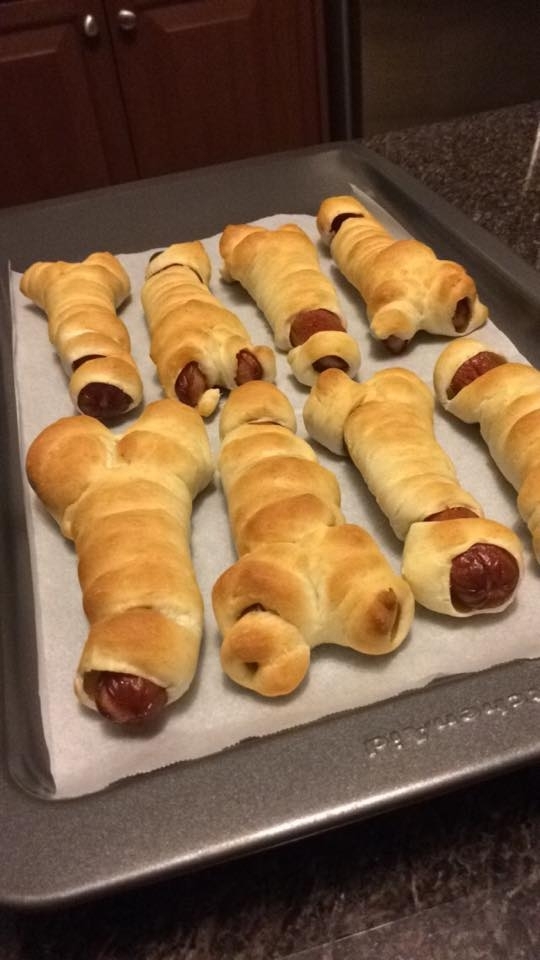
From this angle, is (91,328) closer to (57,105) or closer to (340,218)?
(340,218)

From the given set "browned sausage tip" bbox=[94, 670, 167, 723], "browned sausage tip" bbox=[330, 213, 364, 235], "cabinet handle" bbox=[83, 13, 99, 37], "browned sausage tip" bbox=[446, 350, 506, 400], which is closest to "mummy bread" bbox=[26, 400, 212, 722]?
"browned sausage tip" bbox=[94, 670, 167, 723]

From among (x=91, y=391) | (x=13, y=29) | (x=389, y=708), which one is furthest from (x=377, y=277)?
(x=13, y=29)

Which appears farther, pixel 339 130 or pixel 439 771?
pixel 339 130

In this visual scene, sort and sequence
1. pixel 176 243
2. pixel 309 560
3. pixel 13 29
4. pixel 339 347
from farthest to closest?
pixel 13 29 < pixel 176 243 < pixel 339 347 < pixel 309 560

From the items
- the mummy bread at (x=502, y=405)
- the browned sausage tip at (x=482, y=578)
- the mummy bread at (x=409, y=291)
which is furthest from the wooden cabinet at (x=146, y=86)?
the browned sausage tip at (x=482, y=578)

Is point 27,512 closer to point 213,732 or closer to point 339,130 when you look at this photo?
point 213,732

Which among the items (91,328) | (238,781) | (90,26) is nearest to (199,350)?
(91,328)

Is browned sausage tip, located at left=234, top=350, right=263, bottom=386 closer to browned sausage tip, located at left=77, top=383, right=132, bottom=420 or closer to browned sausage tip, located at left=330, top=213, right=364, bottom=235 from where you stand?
browned sausage tip, located at left=77, top=383, right=132, bottom=420

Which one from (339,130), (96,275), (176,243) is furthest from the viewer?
(339,130)
